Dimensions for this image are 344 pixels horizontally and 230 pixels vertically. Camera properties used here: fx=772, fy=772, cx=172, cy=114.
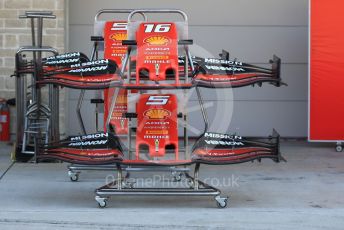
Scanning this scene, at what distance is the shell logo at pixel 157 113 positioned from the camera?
7.23 meters

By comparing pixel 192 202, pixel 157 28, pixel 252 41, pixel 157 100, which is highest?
pixel 252 41

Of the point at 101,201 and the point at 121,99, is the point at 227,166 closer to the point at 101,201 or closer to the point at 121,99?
the point at 121,99

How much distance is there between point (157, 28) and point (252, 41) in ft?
13.5

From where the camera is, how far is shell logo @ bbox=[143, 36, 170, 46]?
711cm

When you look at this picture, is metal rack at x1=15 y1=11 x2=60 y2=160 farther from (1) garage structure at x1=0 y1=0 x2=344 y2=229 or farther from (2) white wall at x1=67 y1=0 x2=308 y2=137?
(2) white wall at x1=67 y1=0 x2=308 y2=137

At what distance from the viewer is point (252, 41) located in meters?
11.1

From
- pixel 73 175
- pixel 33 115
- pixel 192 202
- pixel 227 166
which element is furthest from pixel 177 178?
pixel 33 115

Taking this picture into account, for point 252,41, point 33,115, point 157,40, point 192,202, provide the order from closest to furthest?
point 157,40 → point 192,202 → point 33,115 → point 252,41

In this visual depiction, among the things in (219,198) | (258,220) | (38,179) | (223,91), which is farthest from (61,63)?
(223,91)

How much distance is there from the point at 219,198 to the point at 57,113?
3.38 meters

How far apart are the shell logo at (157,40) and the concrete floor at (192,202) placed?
1524 millimetres

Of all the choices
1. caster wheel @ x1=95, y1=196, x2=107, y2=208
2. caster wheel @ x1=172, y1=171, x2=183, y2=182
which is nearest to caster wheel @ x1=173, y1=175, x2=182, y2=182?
caster wheel @ x1=172, y1=171, x2=183, y2=182

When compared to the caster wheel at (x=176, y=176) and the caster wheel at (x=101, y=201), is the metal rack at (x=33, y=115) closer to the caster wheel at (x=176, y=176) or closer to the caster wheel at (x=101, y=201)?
the caster wheel at (x=176, y=176)

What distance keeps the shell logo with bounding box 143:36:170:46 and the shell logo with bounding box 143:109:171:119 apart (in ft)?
2.06
